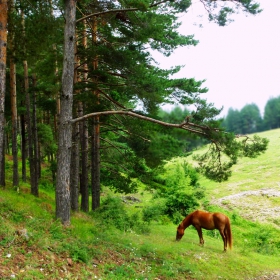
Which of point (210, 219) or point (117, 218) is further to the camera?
point (117, 218)

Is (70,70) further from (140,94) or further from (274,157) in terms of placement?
(274,157)

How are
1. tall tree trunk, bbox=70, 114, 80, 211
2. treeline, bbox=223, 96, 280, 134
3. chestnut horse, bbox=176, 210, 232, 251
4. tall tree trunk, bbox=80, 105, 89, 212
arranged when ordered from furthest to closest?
treeline, bbox=223, 96, 280, 134, tall tree trunk, bbox=80, 105, 89, 212, tall tree trunk, bbox=70, 114, 80, 211, chestnut horse, bbox=176, 210, 232, 251

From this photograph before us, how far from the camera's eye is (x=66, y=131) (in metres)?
9.25

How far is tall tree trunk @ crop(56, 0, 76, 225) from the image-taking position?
919 cm

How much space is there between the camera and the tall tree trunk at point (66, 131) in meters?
9.19

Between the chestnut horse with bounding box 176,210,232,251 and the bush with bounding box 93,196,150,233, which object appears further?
the bush with bounding box 93,196,150,233

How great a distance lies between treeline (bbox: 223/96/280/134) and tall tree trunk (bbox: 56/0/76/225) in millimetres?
97303

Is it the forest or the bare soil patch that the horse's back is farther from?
the bare soil patch

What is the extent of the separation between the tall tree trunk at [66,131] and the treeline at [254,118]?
9730 cm

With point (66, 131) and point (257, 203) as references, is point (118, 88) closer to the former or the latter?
point (66, 131)

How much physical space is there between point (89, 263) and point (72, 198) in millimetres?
6236

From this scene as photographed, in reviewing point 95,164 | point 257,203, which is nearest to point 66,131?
A: point 95,164

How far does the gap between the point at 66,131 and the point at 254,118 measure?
4287 inches

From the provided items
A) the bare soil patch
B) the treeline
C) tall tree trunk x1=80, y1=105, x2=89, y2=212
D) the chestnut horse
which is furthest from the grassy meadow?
the treeline
